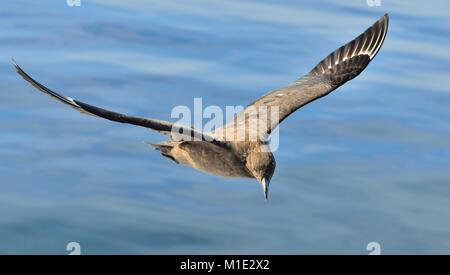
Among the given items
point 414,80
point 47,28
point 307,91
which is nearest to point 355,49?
point 307,91

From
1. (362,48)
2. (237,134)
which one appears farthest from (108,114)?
(362,48)

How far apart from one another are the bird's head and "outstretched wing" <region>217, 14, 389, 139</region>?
0.36 metres

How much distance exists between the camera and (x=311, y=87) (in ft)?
42.7

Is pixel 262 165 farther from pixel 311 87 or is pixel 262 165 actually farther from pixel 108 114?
pixel 311 87

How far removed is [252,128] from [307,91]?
140cm

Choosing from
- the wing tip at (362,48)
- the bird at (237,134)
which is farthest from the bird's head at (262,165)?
the wing tip at (362,48)

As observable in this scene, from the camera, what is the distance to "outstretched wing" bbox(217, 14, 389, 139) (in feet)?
39.4

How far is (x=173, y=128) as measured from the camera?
1006 centimetres

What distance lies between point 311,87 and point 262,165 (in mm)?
2326

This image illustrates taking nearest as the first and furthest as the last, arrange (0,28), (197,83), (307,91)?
(307,91) < (197,83) < (0,28)

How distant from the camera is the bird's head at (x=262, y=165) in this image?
36.0 ft

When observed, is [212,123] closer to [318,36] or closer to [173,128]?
[173,128]

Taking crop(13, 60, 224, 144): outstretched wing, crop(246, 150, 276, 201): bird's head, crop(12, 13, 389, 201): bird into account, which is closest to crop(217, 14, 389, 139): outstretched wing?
crop(12, 13, 389, 201): bird

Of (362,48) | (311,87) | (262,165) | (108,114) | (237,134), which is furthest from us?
(362,48)
